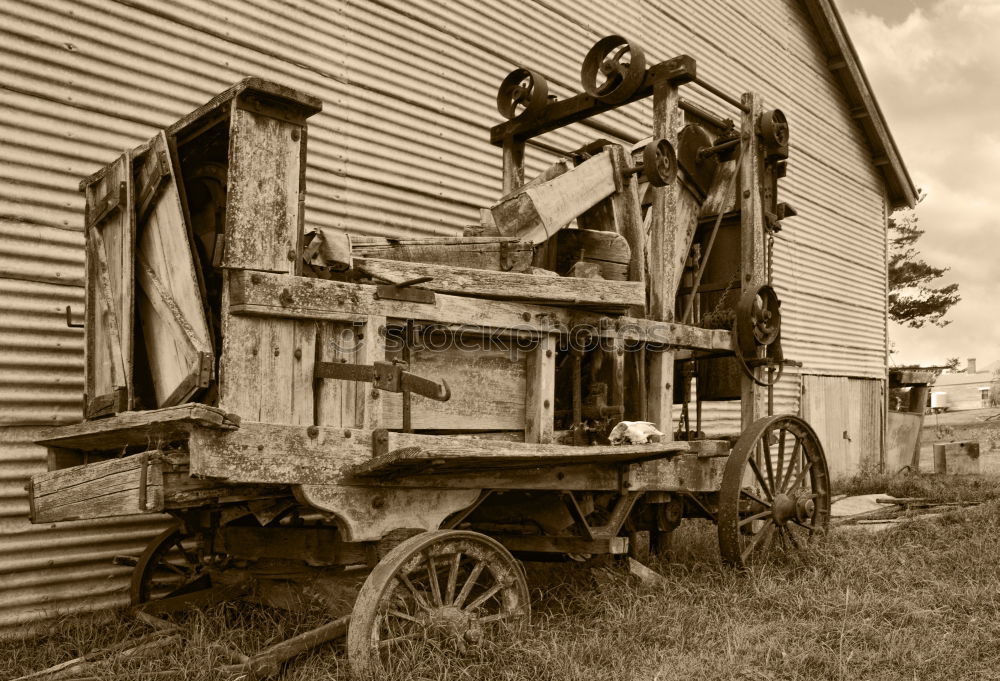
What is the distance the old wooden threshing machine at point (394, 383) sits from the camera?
3506 mm

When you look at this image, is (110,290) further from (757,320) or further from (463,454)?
(757,320)

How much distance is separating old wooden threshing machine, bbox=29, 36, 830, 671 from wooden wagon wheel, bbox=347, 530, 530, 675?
0.5 inches

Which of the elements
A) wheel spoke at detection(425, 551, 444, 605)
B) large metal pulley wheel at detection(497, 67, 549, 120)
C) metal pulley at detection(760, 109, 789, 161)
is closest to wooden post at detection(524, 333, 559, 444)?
wheel spoke at detection(425, 551, 444, 605)

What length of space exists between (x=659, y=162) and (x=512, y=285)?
4.95 ft

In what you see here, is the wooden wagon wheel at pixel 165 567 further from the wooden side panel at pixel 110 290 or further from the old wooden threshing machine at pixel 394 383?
the wooden side panel at pixel 110 290

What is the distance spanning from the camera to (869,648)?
4.00m

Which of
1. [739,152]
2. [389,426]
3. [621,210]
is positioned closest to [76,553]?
Result: [389,426]

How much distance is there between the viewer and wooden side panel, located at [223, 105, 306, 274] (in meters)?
3.50

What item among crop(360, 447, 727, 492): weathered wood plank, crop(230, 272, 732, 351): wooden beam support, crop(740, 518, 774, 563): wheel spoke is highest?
crop(230, 272, 732, 351): wooden beam support

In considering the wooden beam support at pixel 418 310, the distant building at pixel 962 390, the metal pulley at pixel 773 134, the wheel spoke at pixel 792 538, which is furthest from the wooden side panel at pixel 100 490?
the distant building at pixel 962 390

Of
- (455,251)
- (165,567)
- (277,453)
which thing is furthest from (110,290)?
(165,567)

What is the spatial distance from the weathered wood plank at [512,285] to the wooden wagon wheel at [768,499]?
124cm

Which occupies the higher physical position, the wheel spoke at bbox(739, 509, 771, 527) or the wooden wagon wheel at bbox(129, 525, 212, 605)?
the wheel spoke at bbox(739, 509, 771, 527)

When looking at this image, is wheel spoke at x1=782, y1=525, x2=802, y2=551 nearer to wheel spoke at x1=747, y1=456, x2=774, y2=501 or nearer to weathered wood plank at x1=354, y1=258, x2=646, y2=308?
wheel spoke at x1=747, y1=456, x2=774, y2=501
